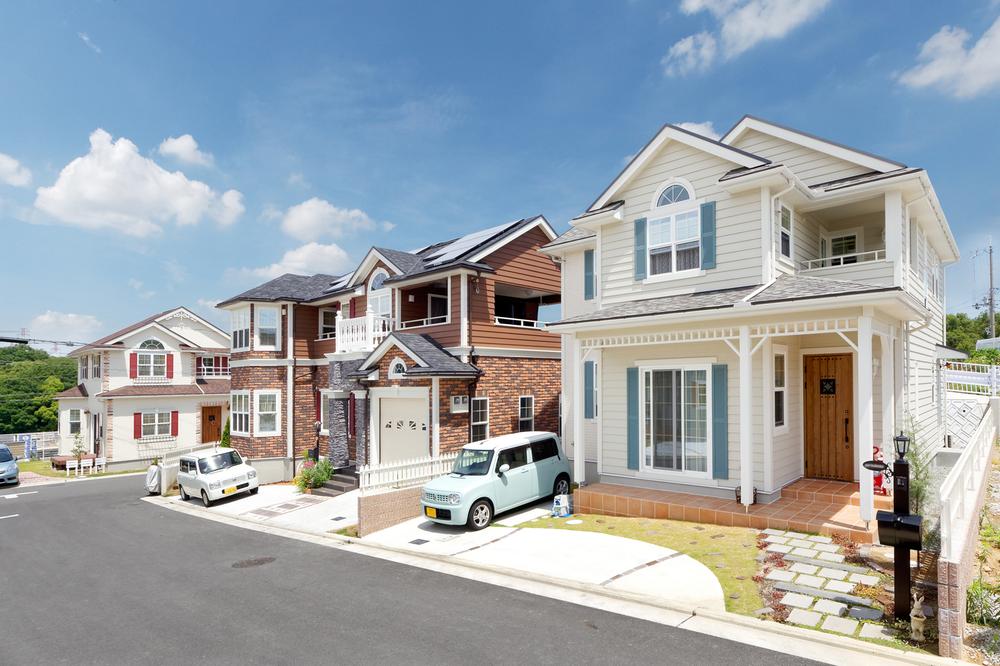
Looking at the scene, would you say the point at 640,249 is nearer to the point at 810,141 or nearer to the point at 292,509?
the point at 810,141

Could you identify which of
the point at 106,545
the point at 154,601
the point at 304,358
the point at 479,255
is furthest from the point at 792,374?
the point at 304,358

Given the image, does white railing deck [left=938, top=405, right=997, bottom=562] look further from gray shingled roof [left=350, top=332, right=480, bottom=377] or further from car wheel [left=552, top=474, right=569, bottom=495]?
gray shingled roof [left=350, top=332, right=480, bottom=377]

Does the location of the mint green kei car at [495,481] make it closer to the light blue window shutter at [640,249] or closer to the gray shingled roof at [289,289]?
the light blue window shutter at [640,249]

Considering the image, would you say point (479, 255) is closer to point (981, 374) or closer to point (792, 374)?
point (792, 374)

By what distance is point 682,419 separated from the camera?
1255 cm

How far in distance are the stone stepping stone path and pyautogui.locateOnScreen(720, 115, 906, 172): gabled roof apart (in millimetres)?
8266

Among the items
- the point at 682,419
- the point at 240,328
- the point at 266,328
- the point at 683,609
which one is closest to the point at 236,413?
the point at 240,328

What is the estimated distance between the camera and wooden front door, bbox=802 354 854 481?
12.6 m

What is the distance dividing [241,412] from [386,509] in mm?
12979

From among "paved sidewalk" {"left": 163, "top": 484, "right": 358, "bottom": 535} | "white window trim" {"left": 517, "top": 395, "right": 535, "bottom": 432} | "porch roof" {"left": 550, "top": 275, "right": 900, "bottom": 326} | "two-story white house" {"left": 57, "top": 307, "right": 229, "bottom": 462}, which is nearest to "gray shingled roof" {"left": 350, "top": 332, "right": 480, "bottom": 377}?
"white window trim" {"left": 517, "top": 395, "right": 535, "bottom": 432}

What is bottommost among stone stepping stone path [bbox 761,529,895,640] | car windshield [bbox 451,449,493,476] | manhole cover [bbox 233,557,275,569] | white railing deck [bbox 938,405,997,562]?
manhole cover [bbox 233,557,275,569]

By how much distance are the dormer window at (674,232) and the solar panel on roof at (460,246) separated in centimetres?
723

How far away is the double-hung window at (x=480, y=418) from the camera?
1789 centimetres

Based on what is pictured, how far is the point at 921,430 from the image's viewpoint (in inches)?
531
